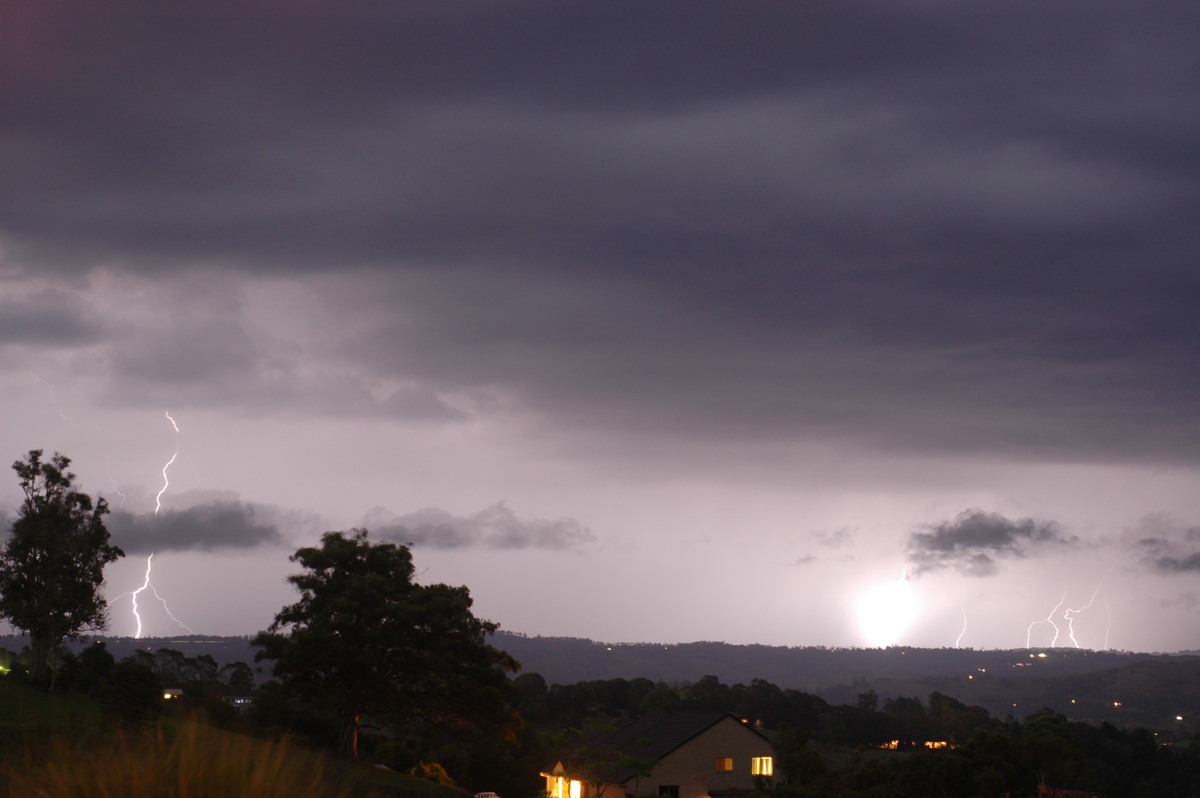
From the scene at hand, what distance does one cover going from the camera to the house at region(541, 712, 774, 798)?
51219 mm

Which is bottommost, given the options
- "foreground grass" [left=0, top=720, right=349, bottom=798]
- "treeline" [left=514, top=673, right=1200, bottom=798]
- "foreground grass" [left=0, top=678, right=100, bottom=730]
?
"treeline" [left=514, top=673, right=1200, bottom=798]

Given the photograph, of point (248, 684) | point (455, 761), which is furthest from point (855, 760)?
point (248, 684)

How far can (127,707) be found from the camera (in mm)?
31266

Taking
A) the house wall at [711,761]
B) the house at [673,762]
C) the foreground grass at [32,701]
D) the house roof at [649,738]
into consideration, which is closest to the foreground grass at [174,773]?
the foreground grass at [32,701]

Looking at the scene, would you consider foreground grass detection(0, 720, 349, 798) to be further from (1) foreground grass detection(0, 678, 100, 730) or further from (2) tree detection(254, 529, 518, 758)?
(2) tree detection(254, 529, 518, 758)

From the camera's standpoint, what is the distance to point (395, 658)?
144 feet

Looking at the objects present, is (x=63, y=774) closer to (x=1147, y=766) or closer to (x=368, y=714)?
(x=368, y=714)

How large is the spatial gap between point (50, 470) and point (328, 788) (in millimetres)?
50781

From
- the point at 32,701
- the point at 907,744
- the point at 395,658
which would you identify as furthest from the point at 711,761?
the point at 907,744

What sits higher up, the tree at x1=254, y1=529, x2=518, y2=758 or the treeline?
the tree at x1=254, y1=529, x2=518, y2=758

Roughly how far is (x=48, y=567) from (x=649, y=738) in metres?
31.3

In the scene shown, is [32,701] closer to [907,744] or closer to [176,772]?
[176,772]

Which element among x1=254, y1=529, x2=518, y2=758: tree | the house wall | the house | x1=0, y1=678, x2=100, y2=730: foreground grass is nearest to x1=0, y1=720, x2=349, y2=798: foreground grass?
x1=0, y1=678, x2=100, y2=730: foreground grass

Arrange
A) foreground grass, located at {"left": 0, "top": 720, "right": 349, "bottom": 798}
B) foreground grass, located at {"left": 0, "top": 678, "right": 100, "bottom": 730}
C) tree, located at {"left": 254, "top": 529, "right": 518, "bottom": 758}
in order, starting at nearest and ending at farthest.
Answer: foreground grass, located at {"left": 0, "top": 720, "right": 349, "bottom": 798}, foreground grass, located at {"left": 0, "top": 678, "right": 100, "bottom": 730}, tree, located at {"left": 254, "top": 529, "right": 518, "bottom": 758}
